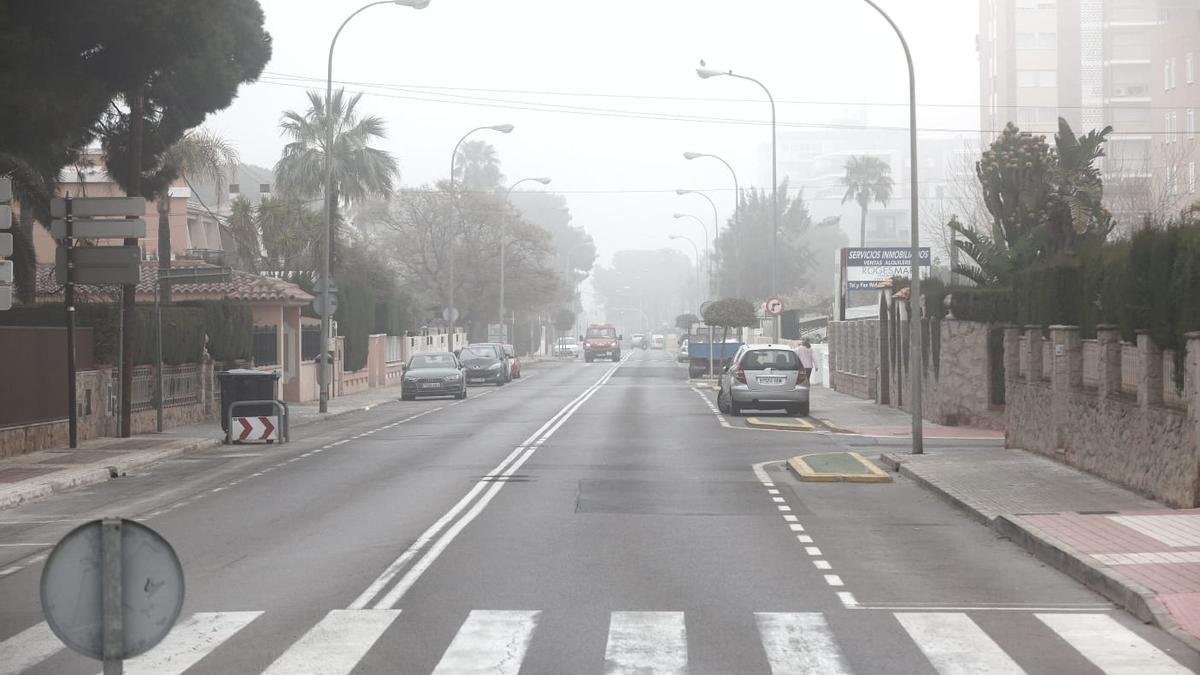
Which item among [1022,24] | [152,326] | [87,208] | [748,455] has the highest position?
[1022,24]

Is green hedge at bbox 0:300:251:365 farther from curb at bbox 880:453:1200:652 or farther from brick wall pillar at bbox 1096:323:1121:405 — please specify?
brick wall pillar at bbox 1096:323:1121:405

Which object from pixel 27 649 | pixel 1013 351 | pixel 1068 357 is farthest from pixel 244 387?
pixel 27 649

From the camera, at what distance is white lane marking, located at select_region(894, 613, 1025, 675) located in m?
8.47

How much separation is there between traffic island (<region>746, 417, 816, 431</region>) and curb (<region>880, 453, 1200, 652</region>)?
1427cm

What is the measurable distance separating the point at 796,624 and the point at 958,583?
2365 millimetres

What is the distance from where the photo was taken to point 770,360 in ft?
114

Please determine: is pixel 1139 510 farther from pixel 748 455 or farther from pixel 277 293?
pixel 277 293

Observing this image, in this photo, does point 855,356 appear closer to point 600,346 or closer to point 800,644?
point 800,644

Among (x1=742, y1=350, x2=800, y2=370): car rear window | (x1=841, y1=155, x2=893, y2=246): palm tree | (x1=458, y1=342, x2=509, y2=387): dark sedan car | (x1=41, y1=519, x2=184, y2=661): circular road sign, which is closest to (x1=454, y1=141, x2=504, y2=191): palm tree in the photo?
(x1=841, y1=155, x2=893, y2=246): palm tree

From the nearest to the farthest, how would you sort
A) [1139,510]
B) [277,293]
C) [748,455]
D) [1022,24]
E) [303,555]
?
[303,555] < [1139,510] < [748,455] < [277,293] < [1022,24]

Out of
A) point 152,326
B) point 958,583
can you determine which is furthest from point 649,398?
point 958,583

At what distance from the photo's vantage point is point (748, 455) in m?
24.4

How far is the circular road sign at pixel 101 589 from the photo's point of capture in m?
6.04

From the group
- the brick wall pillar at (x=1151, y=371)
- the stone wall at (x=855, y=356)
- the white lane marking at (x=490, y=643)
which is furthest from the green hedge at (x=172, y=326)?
the white lane marking at (x=490, y=643)
